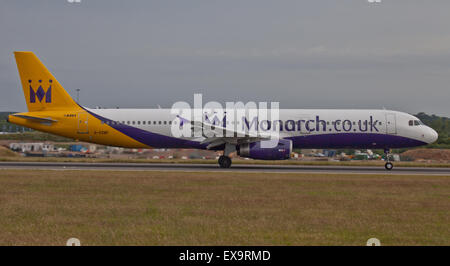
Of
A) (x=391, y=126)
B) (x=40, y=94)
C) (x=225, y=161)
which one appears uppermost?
(x=40, y=94)

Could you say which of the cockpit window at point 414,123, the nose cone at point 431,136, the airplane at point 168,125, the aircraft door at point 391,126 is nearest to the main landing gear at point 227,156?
the airplane at point 168,125

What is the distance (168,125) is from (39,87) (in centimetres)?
992

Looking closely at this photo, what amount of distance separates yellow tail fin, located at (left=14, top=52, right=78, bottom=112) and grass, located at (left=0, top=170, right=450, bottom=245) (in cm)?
1074

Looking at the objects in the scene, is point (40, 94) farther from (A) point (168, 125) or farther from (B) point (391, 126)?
(B) point (391, 126)

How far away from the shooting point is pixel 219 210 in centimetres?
1562

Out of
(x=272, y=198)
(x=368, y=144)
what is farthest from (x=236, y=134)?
(x=272, y=198)

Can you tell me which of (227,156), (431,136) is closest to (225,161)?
(227,156)

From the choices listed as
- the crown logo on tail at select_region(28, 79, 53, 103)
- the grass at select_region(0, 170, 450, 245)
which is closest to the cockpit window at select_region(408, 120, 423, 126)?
the grass at select_region(0, 170, 450, 245)

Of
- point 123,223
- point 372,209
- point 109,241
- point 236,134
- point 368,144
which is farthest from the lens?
point 368,144

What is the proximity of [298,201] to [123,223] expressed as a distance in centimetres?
721

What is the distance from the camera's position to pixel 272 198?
18.6m

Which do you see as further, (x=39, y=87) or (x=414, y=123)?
(x=414, y=123)

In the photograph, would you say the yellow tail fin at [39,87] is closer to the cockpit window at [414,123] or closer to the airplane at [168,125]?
the airplane at [168,125]
